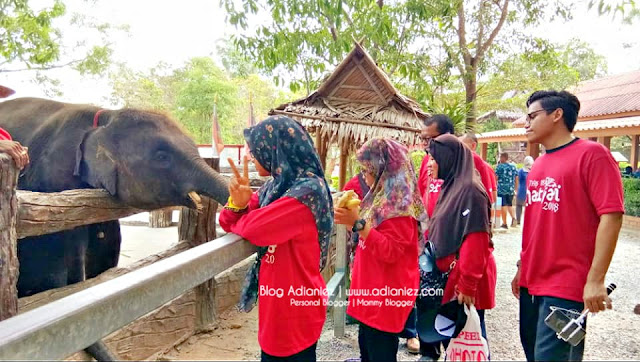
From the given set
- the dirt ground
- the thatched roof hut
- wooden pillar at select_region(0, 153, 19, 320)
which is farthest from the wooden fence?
the thatched roof hut

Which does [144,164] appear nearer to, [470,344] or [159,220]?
[470,344]

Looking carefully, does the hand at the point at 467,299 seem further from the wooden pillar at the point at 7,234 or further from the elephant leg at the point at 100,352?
the wooden pillar at the point at 7,234

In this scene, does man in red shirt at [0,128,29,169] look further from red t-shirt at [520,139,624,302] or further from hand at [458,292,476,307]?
red t-shirt at [520,139,624,302]

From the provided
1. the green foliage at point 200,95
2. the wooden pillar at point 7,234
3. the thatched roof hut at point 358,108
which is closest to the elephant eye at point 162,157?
the thatched roof hut at point 358,108

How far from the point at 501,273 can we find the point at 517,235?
10.7ft

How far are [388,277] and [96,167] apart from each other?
2.29m

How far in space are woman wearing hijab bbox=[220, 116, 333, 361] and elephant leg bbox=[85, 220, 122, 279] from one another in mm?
2681

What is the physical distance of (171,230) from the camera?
9.03 metres

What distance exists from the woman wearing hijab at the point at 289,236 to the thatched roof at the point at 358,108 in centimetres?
276

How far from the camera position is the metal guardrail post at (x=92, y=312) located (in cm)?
78

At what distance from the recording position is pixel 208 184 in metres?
3.35

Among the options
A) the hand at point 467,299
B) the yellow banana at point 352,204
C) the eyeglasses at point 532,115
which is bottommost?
the hand at point 467,299

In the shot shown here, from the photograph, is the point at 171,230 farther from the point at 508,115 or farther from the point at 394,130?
the point at 508,115

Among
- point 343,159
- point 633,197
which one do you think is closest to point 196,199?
point 343,159
